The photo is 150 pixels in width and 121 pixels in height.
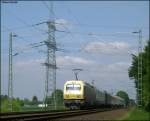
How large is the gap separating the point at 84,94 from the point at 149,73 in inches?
939

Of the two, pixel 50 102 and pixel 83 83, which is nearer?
pixel 83 83

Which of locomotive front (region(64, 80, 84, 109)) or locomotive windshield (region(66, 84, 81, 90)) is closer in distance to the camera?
locomotive front (region(64, 80, 84, 109))

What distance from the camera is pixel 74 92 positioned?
58719 mm

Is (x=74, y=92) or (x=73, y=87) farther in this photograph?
(x=73, y=87)

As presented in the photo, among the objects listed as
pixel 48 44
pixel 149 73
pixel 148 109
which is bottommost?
pixel 148 109

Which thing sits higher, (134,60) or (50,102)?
(134,60)

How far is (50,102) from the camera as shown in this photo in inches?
2562

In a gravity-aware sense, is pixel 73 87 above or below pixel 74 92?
above

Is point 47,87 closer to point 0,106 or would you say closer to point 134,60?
point 0,106

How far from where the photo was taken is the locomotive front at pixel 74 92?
5844 cm

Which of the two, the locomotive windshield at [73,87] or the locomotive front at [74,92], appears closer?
the locomotive front at [74,92]

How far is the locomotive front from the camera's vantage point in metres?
58.4

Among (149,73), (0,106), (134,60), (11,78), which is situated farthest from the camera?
(134,60)

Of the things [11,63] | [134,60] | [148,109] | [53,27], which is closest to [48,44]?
[53,27]
